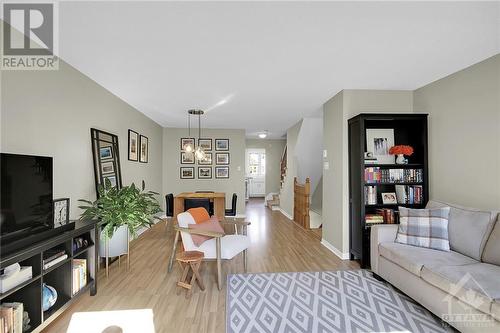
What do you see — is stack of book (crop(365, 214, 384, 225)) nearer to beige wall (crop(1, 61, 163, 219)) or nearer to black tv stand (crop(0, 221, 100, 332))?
black tv stand (crop(0, 221, 100, 332))

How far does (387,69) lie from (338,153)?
1.34 m

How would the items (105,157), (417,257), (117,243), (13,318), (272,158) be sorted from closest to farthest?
1. (13,318)
2. (417,257)
3. (117,243)
4. (105,157)
5. (272,158)

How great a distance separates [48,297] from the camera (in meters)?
1.98

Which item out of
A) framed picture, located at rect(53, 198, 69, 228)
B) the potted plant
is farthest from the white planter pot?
framed picture, located at rect(53, 198, 69, 228)

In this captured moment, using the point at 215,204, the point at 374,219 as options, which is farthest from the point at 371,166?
the point at 215,204

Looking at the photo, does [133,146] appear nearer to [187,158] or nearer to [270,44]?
[187,158]

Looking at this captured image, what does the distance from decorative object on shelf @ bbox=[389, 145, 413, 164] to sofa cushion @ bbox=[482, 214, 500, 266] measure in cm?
126

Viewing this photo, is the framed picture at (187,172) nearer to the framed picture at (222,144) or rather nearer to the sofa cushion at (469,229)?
the framed picture at (222,144)

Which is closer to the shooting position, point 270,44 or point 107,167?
point 270,44

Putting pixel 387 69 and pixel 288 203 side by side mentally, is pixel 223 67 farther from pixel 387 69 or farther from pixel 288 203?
pixel 288 203

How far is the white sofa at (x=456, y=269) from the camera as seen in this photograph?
1.75 metres

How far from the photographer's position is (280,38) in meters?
2.21

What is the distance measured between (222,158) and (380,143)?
4354 mm

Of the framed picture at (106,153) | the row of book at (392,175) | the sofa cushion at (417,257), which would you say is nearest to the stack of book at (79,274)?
the framed picture at (106,153)
